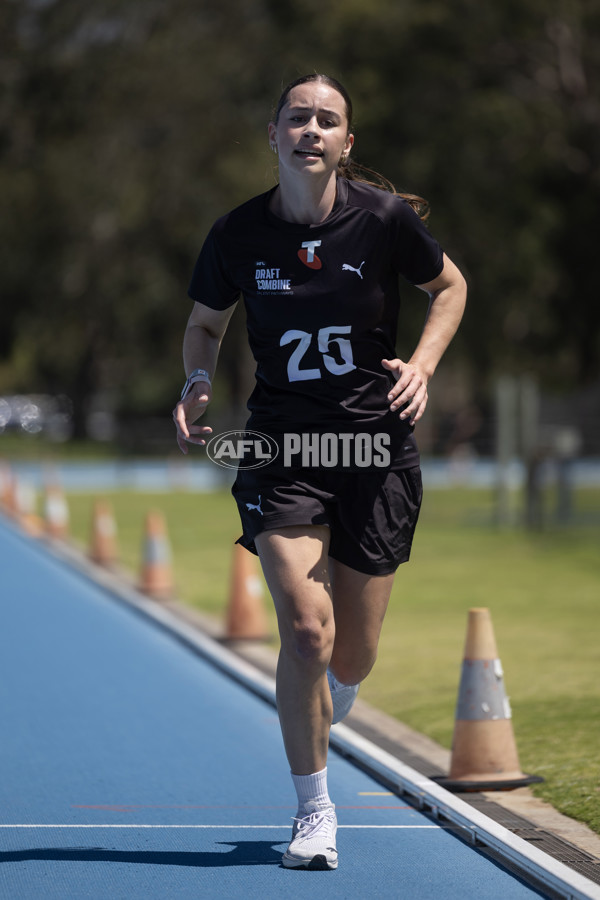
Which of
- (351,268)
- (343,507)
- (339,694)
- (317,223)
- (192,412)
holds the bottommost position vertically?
(339,694)

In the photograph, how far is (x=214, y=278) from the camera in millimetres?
5219

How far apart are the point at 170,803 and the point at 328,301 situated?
2230 mm

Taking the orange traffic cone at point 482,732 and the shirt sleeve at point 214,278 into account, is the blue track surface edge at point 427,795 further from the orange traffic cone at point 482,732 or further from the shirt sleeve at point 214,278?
the shirt sleeve at point 214,278

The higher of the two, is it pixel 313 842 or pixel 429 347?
pixel 429 347

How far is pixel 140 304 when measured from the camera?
53375 millimetres

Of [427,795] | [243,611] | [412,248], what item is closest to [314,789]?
[427,795]

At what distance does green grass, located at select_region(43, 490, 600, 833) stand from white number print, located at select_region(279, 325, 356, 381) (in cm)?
198

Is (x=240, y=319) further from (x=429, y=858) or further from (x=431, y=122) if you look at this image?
(x=429, y=858)

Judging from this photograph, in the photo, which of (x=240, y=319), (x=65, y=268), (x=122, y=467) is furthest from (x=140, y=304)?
(x=122, y=467)

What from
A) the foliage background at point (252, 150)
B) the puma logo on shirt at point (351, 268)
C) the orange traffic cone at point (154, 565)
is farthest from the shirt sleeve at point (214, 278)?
the foliage background at point (252, 150)

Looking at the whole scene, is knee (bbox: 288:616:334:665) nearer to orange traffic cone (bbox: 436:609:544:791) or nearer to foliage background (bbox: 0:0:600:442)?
orange traffic cone (bbox: 436:609:544:791)

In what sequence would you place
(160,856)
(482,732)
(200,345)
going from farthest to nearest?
(482,732)
(200,345)
(160,856)

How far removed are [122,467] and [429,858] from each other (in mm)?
38881

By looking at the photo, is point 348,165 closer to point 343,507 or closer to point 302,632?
point 343,507
